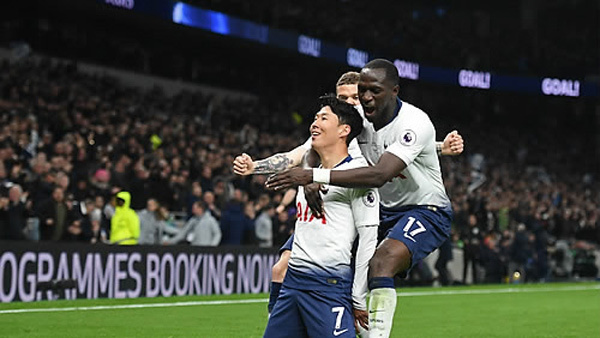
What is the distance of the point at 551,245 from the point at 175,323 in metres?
20.5

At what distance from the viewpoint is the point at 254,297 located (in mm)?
17234

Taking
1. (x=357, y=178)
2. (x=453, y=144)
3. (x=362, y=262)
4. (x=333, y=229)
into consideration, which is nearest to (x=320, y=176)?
(x=357, y=178)

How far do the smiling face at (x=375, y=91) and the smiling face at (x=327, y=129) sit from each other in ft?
2.09

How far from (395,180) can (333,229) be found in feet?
4.70

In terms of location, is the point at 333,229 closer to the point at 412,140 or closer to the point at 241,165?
the point at 241,165

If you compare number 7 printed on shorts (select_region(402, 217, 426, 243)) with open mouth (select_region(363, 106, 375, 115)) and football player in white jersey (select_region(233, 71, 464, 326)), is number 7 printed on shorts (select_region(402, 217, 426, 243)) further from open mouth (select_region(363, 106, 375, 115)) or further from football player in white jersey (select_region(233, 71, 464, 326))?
open mouth (select_region(363, 106, 375, 115))

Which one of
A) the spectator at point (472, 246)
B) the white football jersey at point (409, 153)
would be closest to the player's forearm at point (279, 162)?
the white football jersey at point (409, 153)

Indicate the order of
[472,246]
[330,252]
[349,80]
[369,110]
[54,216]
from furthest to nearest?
[472,246], [54,216], [349,80], [369,110], [330,252]

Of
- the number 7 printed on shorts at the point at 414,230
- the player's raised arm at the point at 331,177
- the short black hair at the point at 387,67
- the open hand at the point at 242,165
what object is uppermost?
the short black hair at the point at 387,67

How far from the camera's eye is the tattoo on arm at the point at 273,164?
686 cm

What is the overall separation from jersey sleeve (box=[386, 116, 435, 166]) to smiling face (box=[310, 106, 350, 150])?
57 centimetres

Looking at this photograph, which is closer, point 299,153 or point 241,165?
point 241,165

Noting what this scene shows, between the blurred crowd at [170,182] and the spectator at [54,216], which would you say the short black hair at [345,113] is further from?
the spectator at [54,216]

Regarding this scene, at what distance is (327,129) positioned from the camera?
5.98 metres
